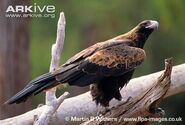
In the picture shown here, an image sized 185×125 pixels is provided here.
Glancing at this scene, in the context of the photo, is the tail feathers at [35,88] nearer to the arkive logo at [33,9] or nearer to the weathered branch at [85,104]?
the weathered branch at [85,104]

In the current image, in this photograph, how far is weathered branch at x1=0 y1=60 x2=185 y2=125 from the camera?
2672 mm

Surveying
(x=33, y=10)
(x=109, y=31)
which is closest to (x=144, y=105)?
(x=33, y=10)

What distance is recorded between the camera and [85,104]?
272 centimetres

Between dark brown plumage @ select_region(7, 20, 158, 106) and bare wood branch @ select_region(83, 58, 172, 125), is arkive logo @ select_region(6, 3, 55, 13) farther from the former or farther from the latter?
bare wood branch @ select_region(83, 58, 172, 125)

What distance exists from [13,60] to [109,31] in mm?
1300

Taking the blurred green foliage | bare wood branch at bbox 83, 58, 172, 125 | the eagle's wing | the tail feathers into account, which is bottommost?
bare wood branch at bbox 83, 58, 172, 125

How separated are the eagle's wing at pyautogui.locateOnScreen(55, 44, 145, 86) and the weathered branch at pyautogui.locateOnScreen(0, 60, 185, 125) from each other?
238mm

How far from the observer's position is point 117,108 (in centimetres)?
232

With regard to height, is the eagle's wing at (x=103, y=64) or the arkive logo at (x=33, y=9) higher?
the arkive logo at (x=33, y=9)

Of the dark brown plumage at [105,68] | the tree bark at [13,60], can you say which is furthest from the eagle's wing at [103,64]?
the tree bark at [13,60]

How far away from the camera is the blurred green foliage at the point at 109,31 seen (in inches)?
166

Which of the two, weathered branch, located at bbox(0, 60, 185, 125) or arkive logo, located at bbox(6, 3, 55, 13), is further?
arkive logo, located at bbox(6, 3, 55, 13)

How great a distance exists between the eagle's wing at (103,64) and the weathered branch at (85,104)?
0.24m

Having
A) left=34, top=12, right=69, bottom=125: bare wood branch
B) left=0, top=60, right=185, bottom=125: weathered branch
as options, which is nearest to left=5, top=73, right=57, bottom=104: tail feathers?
left=34, top=12, right=69, bottom=125: bare wood branch
